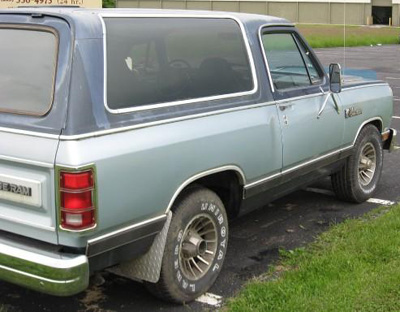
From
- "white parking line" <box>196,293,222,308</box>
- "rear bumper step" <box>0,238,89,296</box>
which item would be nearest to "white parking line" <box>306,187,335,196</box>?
"white parking line" <box>196,293,222,308</box>

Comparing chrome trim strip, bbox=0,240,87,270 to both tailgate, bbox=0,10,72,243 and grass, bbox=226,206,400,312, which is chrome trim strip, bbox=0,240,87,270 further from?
grass, bbox=226,206,400,312

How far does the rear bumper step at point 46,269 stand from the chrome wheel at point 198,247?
831 millimetres

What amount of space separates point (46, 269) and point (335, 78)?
321cm

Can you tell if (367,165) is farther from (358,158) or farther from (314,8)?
(314,8)

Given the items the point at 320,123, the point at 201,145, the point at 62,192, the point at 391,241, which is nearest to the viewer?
the point at 62,192

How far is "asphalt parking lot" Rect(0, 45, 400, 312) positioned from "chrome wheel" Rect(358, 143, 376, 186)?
9.6 inches

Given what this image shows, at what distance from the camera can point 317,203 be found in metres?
6.29

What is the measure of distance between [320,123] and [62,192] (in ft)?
8.84

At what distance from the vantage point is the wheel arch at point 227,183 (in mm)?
4043

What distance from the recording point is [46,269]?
124 inches

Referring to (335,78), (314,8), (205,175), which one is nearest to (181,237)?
(205,175)

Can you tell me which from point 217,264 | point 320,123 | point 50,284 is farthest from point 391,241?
point 50,284

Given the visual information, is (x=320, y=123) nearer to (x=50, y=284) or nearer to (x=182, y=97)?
(x=182, y=97)

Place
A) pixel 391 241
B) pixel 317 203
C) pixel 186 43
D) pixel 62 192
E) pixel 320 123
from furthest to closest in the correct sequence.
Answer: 1. pixel 317 203
2. pixel 320 123
3. pixel 391 241
4. pixel 186 43
5. pixel 62 192
